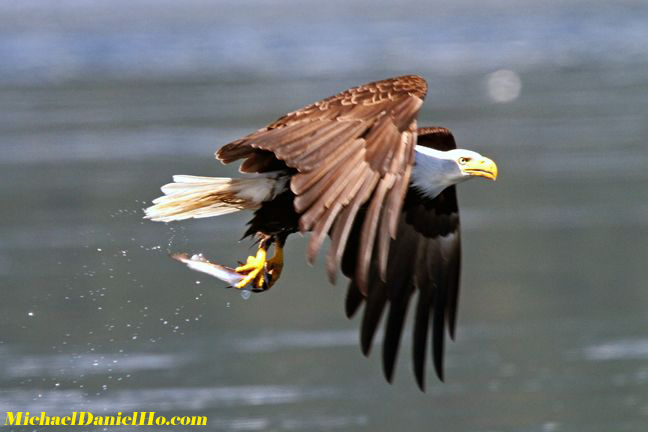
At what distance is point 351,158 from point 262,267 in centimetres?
109

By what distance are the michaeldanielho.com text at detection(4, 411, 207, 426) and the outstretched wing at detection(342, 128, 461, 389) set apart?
152cm

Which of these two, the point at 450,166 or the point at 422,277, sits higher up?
the point at 450,166

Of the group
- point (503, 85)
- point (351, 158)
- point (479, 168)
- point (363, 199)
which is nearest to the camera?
point (363, 199)

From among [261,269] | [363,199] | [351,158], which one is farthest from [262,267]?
[363,199]

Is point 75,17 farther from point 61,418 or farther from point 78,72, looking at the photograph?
point 61,418

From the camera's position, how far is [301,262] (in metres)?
12.6

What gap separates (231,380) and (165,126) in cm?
1135

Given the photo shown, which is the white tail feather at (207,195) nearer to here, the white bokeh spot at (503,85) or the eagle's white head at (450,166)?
the eagle's white head at (450,166)

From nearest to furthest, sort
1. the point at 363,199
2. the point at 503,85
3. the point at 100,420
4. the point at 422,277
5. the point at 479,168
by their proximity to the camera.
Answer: the point at 363,199 → the point at 479,168 → the point at 422,277 → the point at 100,420 → the point at 503,85

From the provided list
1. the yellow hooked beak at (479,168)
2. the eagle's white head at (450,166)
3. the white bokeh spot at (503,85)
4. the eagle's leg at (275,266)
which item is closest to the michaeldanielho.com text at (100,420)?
the eagle's leg at (275,266)

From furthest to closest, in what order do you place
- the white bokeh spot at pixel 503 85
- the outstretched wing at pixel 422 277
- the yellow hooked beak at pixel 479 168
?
the white bokeh spot at pixel 503 85, the outstretched wing at pixel 422 277, the yellow hooked beak at pixel 479 168

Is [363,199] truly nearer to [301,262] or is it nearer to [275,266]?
[275,266]

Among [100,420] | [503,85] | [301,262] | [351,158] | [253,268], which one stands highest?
[503,85]

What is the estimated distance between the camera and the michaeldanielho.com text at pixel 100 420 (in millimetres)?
8054
